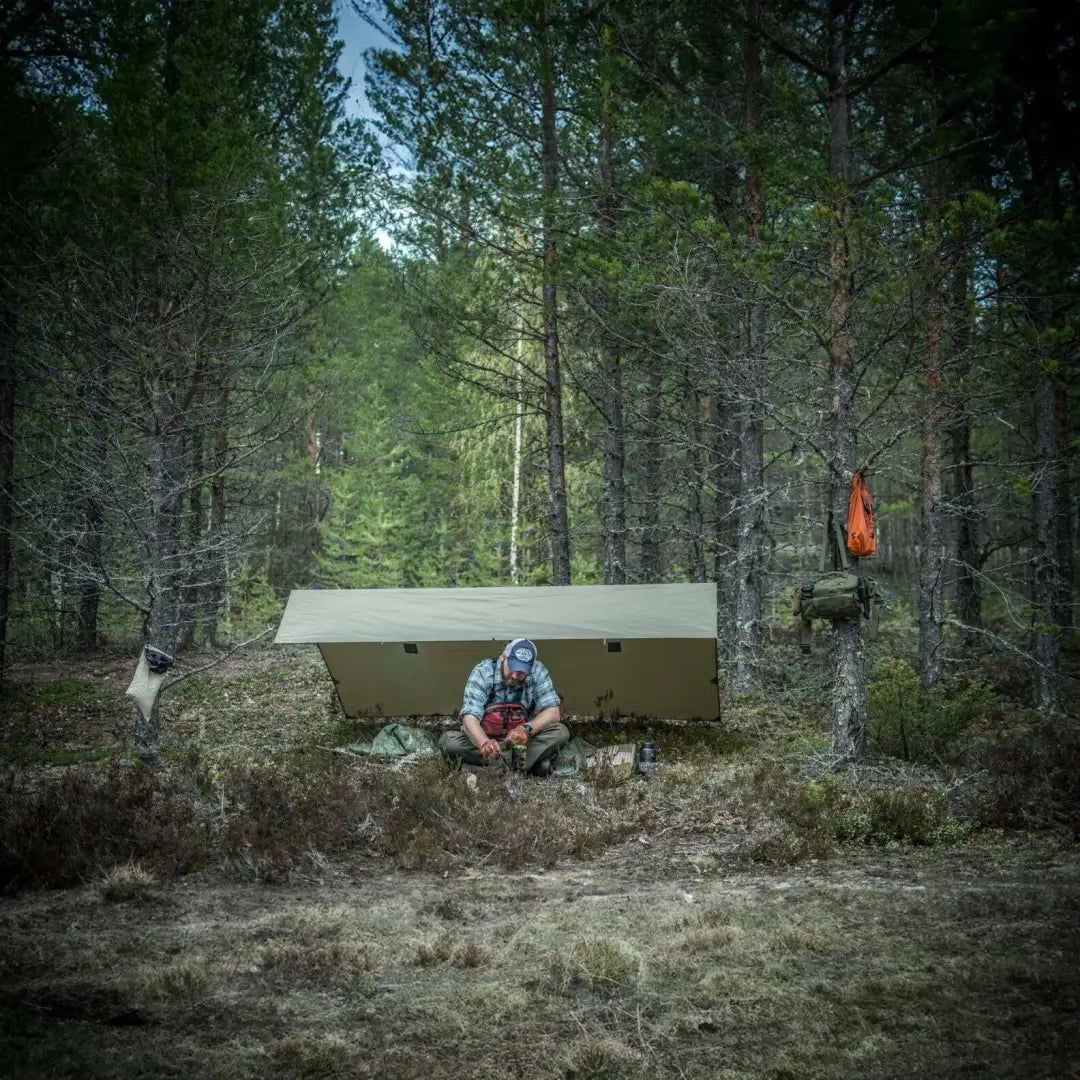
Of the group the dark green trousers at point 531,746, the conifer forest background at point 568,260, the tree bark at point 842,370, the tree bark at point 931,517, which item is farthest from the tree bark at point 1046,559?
the dark green trousers at point 531,746

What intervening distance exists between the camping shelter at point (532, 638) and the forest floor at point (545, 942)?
2.05m

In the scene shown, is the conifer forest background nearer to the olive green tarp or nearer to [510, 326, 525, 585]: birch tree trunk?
the olive green tarp

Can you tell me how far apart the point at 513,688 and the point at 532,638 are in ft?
3.43

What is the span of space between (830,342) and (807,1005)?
602 cm

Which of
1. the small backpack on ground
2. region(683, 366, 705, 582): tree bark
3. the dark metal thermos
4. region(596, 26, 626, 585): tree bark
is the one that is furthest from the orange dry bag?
region(683, 366, 705, 582): tree bark

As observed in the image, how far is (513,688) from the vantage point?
28.7 feet

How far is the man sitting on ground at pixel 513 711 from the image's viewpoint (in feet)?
27.6

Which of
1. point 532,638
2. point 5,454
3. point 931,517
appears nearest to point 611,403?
point 931,517

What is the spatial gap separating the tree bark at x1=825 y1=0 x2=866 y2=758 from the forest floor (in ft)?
2.12

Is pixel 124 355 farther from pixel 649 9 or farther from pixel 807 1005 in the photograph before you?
pixel 807 1005

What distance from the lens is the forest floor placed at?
10.8 ft

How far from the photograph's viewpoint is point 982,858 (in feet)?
18.8

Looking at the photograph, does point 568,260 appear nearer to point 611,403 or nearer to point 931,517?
point 611,403

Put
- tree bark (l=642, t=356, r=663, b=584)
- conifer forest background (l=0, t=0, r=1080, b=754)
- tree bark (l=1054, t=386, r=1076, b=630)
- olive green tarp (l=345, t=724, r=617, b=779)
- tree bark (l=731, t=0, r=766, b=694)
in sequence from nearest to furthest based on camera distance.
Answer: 1. conifer forest background (l=0, t=0, r=1080, b=754)
2. olive green tarp (l=345, t=724, r=617, b=779)
3. tree bark (l=731, t=0, r=766, b=694)
4. tree bark (l=1054, t=386, r=1076, b=630)
5. tree bark (l=642, t=356, r=663, b=584)
